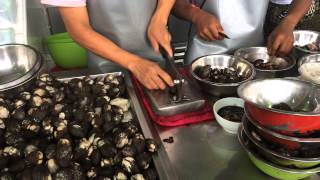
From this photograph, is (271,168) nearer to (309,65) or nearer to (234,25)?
(309,65)

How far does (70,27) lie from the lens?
4.48 ft

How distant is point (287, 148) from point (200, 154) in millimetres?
310

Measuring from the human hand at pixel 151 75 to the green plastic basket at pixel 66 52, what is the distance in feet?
2.48

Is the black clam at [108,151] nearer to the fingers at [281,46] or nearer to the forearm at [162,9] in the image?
the forearm at [162,9]

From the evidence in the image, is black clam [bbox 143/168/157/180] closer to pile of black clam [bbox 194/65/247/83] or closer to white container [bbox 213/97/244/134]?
white container [bbox 213/97/244/134]

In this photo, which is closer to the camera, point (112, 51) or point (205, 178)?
point (205, 178)

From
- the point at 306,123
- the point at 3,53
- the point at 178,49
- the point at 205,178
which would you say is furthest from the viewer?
the point at 178,49

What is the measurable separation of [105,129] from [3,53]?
79 centimetres

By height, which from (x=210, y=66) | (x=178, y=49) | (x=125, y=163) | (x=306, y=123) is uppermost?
(x=306, y=123)

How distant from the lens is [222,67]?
149cm

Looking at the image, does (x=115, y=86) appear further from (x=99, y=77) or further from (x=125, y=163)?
(x=125, y=163)

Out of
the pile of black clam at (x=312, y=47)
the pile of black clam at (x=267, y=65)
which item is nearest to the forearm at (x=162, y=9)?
the pile of black clam at (x=267, y=65)

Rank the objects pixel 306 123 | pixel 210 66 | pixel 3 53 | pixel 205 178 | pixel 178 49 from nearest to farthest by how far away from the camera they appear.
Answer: pixel 306 123, pixel 205 178, pixel 210 66, pixel 3 53, pixel 178 49

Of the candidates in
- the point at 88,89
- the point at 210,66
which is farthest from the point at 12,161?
the point at 210,66
